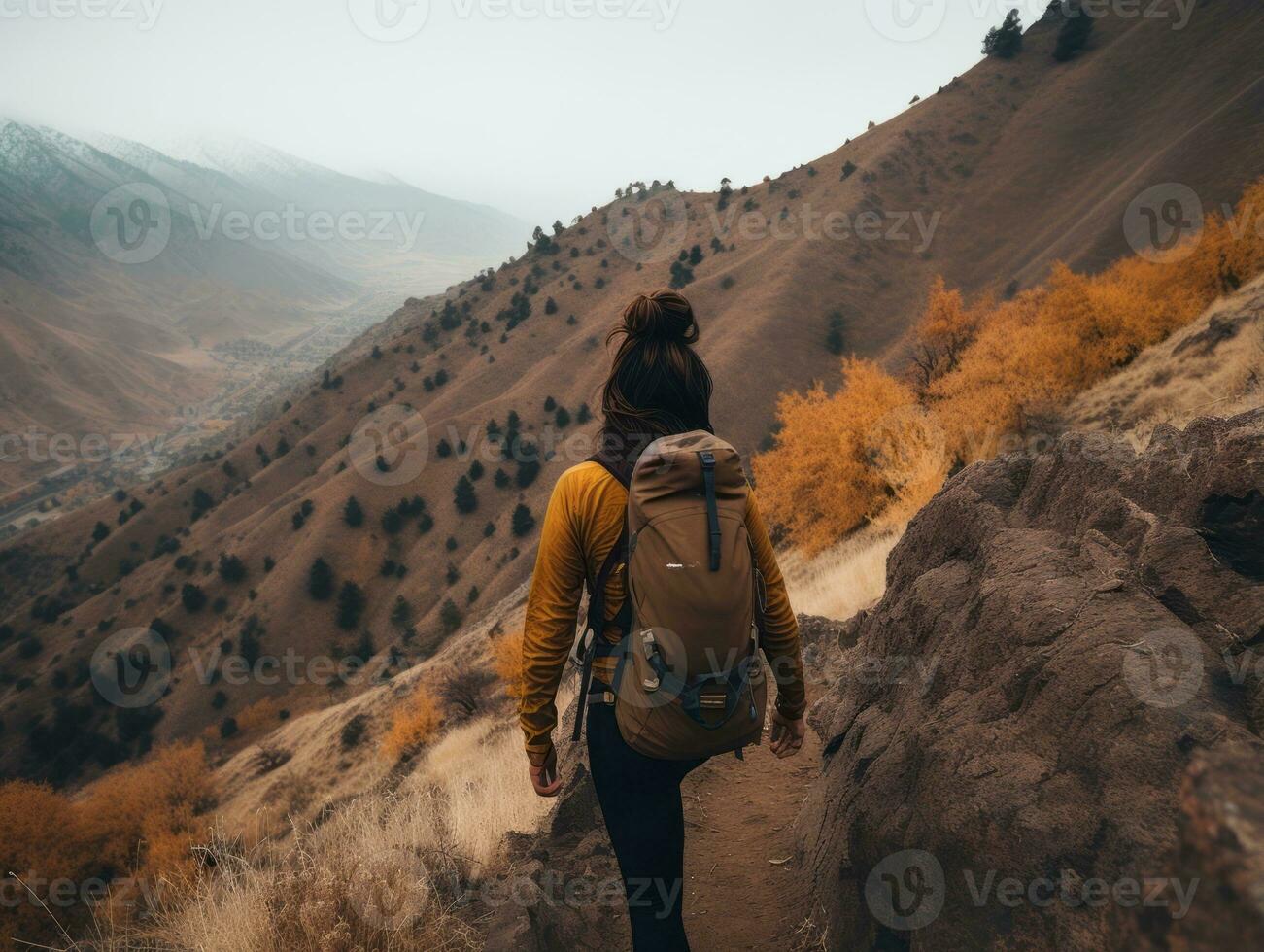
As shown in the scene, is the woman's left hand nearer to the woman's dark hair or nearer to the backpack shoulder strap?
the backpack shoulder strap

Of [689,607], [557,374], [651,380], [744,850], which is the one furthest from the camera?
[557,374]

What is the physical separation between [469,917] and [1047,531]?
371 cm

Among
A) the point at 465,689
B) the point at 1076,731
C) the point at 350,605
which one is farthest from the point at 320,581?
the point at 1076,731

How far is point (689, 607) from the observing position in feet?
6.72

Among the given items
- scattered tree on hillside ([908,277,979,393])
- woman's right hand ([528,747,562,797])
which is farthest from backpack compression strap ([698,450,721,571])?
scattered tree on hillside ([908,277,979,393])

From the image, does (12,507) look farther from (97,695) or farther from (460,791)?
(460,791)

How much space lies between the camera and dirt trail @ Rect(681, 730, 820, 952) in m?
3.49

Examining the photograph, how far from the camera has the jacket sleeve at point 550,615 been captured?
2365 millimetres

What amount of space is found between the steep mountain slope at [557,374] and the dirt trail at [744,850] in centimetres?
4374

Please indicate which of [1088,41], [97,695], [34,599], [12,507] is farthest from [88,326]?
[1088,41]

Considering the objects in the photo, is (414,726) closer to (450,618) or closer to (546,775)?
(546,775)

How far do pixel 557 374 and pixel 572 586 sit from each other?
6623 centimetres

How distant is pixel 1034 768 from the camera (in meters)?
2.39

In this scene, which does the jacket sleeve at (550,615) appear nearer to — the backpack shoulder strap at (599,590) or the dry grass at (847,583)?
the backpack shoulder strap at (599,590)
